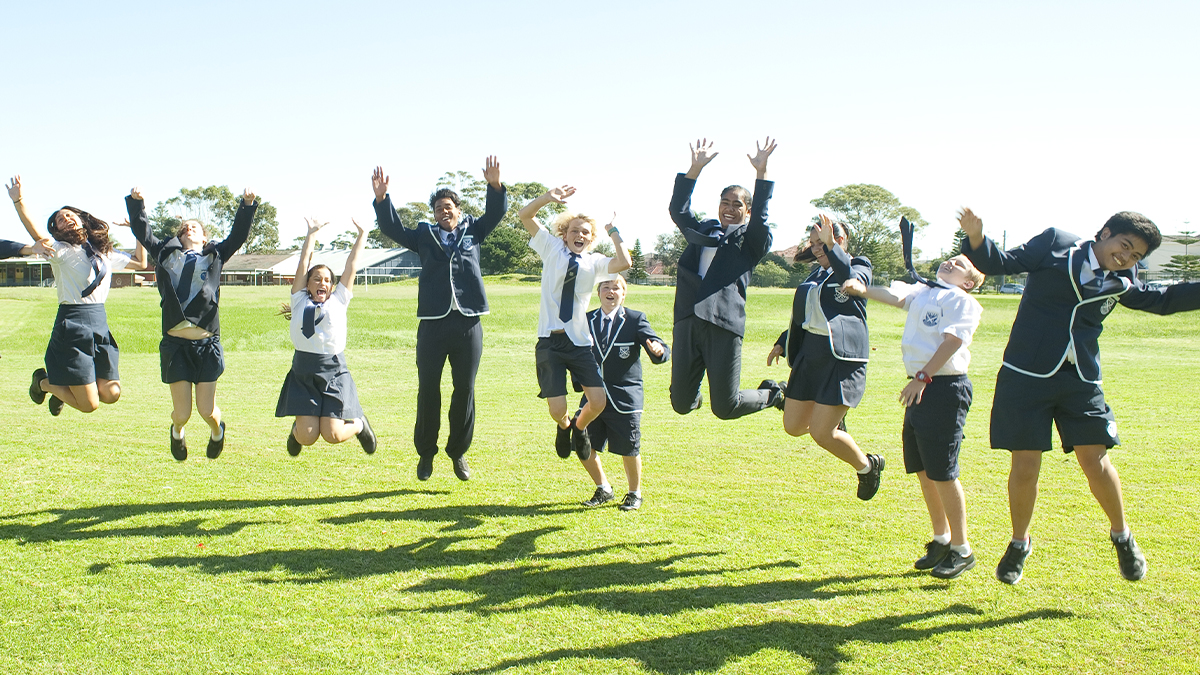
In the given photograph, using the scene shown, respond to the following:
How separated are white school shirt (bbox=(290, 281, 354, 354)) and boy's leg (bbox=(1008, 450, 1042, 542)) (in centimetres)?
485

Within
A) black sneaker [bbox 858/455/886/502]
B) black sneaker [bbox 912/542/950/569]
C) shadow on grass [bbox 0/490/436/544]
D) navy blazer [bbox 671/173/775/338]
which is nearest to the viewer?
black sneaker [bbox 912/542/950/569]

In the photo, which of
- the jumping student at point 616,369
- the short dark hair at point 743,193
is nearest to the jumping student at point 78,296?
the jumping student at point 616,369

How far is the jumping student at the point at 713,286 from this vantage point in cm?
658

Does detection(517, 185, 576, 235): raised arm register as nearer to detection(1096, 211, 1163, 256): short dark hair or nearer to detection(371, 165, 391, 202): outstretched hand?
detection(371, 165, 391, 202): outstretched hand

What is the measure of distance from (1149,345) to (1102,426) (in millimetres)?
24863

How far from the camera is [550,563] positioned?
5.68m

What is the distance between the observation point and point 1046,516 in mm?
6594

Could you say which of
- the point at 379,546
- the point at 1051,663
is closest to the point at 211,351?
the point at 379,546

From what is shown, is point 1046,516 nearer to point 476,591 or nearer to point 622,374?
point 622,374

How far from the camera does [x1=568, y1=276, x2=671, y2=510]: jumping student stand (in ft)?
23.1

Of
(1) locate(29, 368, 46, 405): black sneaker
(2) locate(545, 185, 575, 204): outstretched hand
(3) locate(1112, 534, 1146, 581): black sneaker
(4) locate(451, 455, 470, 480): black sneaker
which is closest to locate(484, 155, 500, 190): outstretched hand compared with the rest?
(2) locate(545, 185, 575, 204): outstretched hand

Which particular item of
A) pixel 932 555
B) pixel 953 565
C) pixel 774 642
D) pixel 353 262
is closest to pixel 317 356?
pixel 353 262

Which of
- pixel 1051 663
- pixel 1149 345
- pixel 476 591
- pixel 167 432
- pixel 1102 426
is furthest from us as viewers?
pixel 1149 345

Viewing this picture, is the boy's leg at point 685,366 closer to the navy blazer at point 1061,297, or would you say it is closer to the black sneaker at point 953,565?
the black sneaker at point 953,565
